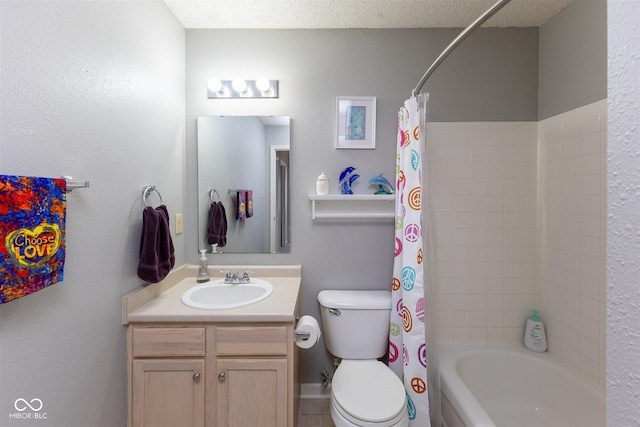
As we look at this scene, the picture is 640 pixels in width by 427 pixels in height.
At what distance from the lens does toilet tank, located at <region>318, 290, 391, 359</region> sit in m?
1.67

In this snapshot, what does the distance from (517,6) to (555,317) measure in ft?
6.04

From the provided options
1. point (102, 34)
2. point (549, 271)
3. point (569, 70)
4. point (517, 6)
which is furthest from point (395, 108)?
point (102, 34)

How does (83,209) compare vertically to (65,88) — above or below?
below

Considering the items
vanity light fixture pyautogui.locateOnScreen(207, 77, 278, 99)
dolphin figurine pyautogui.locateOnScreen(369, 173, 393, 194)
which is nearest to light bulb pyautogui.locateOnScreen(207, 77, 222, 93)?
vanity light fixture pyautogui.locateOnScreen(207, 77, 278, 99)

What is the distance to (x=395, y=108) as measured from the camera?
1872 millimetres

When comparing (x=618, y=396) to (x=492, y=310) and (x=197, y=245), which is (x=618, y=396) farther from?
(x=197, y=245)

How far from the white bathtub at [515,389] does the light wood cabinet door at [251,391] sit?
0.85 m

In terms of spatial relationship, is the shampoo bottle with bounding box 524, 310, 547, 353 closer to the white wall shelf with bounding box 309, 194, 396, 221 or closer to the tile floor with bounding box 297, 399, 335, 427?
the white wall shelf with bounding box 309, 194, 396, 221

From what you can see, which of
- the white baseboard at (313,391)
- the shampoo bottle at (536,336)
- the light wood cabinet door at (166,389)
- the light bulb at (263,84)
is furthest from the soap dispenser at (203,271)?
the shampoo bottle at (536,336)

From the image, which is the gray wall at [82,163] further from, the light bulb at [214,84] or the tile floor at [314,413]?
the tile floor at [314,413]

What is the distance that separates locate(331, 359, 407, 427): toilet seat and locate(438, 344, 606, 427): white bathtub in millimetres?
318

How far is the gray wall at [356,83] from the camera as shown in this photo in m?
1.86

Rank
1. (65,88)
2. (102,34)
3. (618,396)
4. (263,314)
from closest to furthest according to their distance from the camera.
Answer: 1. (618,396)
2. (65,88)
3. (102,34)
4. (263,314)

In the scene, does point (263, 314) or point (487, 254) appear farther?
point (487, 254)
